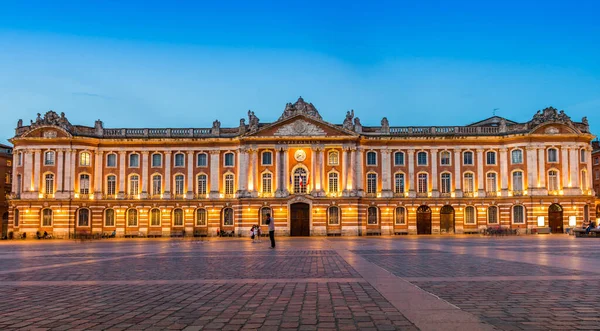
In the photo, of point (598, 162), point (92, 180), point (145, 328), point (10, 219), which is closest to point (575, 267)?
point (145, 328)

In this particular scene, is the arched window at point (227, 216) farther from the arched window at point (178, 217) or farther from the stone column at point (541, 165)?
the stone column at point (541, 165)

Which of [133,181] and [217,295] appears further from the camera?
[133,181]

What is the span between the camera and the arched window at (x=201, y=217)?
66.0 metres

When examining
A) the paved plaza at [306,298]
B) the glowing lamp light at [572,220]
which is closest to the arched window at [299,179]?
the glowing lamp light at [572,220]

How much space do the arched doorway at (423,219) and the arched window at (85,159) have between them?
3732 cm

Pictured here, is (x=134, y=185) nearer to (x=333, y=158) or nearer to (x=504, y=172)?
(x=333, y=158)

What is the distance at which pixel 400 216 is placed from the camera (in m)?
65.4

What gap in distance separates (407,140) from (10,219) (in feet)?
148

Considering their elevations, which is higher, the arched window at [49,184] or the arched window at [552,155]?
the arched window at [552,155]

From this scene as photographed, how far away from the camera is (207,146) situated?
66.0 m

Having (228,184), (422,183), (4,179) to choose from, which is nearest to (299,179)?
(228,184)

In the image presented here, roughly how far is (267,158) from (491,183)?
2522cm

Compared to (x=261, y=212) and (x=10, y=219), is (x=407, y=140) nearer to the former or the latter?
(x=261, y=212)

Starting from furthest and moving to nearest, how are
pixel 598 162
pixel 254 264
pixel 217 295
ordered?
pixel 598 162 → pixel 254 264 → pixel 217 295
